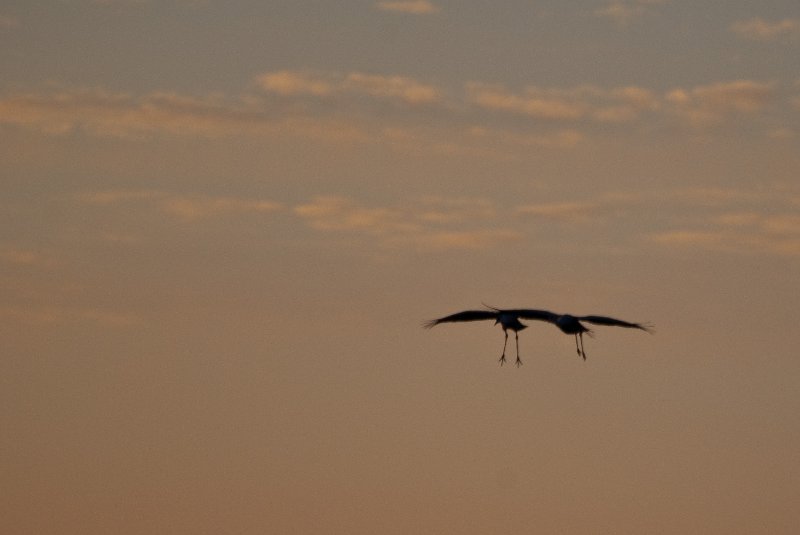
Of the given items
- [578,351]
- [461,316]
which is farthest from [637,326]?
[461,316]

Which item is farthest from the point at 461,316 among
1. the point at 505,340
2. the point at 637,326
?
the point at 637,326

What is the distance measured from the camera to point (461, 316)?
148m

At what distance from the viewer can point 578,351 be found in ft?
437

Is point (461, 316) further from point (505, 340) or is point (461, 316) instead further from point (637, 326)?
point (637, 326)

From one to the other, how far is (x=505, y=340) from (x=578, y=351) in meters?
7.58

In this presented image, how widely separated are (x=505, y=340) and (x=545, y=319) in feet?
8.44

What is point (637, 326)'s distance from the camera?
132 m

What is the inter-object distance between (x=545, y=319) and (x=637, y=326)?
854cm

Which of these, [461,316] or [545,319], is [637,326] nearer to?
[545,319]

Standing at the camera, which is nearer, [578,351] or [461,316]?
[578,351]

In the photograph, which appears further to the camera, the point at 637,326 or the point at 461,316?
the point at 461,316

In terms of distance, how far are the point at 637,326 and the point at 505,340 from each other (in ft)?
33.6

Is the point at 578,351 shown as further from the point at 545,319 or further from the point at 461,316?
the point at 461,316
